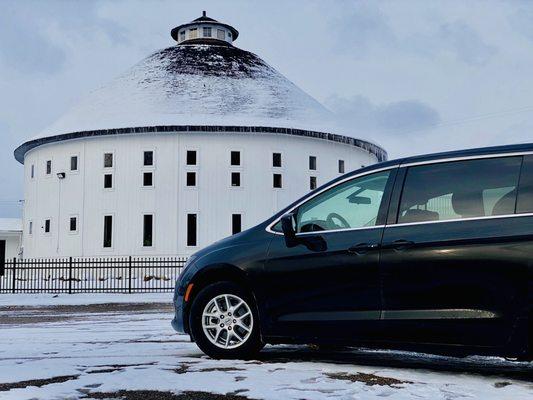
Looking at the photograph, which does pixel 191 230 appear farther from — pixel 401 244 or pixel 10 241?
pixel 401 244

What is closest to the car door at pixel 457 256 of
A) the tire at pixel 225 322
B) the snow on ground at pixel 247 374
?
the snow on ground at pixel 247 374

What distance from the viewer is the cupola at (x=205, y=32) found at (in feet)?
196

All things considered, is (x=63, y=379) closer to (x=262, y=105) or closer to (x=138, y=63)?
(x=262, y=105)

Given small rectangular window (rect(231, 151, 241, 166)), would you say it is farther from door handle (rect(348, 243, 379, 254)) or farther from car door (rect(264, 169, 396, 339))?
door handle (rect(348, 243, 379, 254))

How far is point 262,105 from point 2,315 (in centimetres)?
3388

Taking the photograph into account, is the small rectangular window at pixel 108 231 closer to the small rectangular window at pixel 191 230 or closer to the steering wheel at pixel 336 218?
the small rectangular window at pixel 191 230

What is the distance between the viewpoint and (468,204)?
6.24 m

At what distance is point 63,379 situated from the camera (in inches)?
245

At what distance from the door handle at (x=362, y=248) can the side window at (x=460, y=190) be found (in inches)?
12.9

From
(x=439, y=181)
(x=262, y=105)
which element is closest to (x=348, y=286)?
(x=439, y=181)

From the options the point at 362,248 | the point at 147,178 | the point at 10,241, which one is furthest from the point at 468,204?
the point at 10,241

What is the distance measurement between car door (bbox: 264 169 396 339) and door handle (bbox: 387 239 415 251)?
0.52ft

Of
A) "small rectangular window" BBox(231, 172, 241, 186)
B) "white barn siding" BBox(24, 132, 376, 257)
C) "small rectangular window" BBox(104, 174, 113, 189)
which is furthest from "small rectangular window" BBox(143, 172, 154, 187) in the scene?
"small rectangular window" BBox(231, 172, 241, 186)

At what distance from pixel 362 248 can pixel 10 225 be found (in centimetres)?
6772
